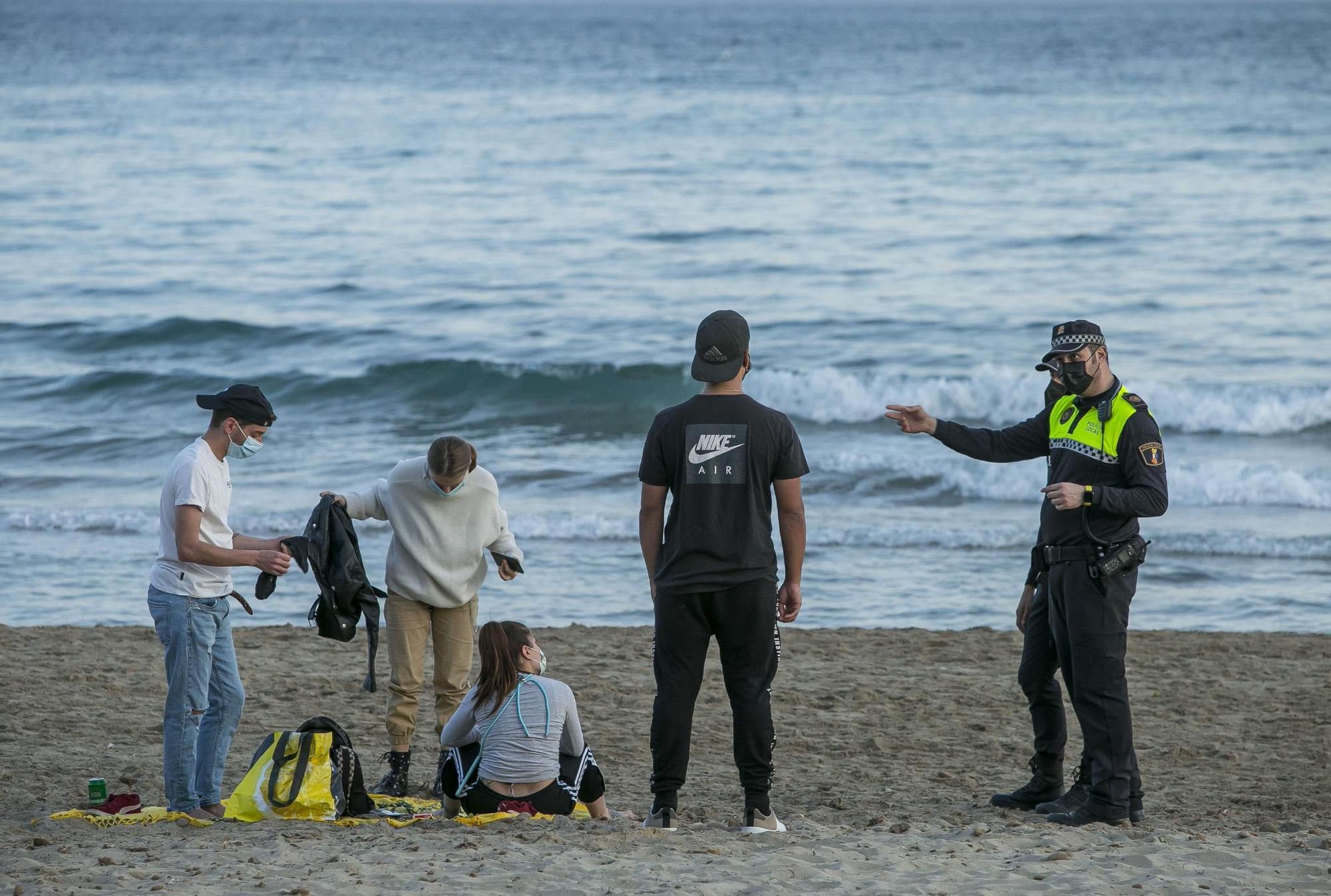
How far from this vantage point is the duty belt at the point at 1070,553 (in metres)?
5.37

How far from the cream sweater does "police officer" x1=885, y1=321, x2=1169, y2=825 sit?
227 centimetres

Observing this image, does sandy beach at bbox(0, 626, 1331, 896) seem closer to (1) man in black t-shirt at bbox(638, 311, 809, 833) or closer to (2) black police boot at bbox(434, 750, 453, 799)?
(2) black police boot at bbox(434, 750, 453, 799)

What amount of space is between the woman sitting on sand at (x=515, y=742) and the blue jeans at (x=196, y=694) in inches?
33.4

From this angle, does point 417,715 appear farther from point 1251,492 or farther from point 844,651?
point 1251,492

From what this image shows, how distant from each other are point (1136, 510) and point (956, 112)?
52506 millimetres

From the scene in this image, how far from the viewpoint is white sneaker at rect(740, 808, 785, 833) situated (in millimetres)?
5258

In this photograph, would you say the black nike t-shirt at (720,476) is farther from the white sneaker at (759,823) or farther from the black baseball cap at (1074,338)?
the black baseball cap at (1074,338)

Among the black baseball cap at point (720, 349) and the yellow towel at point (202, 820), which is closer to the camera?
the black baseball cap at point (720, 349)

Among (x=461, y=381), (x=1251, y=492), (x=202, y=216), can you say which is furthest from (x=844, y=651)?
(x=202, y=216)

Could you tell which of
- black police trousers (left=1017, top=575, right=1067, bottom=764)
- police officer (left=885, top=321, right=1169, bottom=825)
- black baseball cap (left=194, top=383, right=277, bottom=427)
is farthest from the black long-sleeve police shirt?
black baseball cap (left=194, top=383, right=277, bottom=427)

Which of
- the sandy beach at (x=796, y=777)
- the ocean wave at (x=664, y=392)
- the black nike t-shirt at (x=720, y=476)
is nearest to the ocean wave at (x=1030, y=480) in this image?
the ocean wave at (x=664, y=392)

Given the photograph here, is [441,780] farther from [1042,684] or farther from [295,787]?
[1042,684]

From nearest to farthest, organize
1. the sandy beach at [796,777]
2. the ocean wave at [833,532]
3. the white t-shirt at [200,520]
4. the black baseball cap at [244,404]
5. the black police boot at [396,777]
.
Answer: the sandy beach at [796,777] → the white t-shirt at [200,520] → the black baseball cap at [244,404] → the black police boot at [396,777] → the ocean wave at [833,532]

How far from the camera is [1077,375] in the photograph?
5.41 meters
